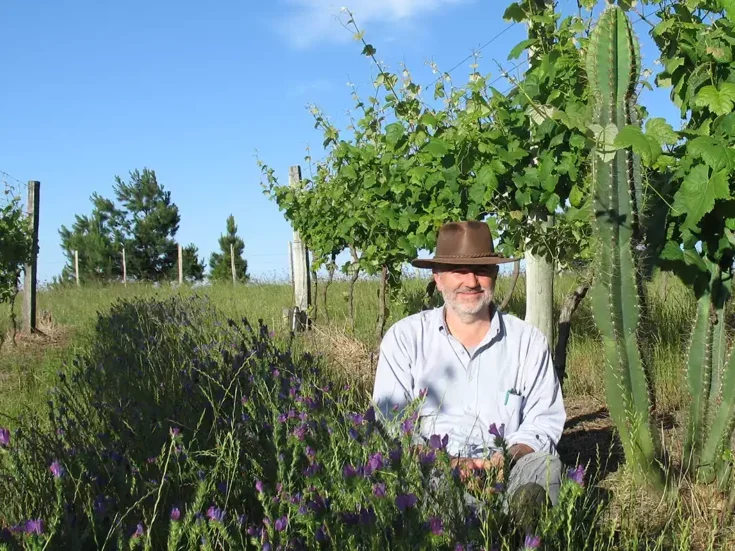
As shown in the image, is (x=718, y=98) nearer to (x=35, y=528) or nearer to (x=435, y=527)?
(x=435, y=527)

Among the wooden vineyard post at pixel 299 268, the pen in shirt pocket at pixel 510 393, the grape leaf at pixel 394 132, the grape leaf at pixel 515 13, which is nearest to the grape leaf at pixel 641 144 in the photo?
the pen in shirt pocket at pixel 510 393

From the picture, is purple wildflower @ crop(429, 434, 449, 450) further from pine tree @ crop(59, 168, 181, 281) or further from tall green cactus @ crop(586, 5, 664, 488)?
pine tree @ crop(59, 168, 181, 281)

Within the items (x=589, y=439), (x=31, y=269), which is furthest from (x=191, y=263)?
(x=589, y=439)

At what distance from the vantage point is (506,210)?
4.21 metres

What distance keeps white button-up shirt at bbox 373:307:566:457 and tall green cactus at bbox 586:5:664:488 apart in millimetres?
285

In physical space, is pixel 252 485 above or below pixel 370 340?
below

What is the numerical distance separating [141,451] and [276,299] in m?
10.7

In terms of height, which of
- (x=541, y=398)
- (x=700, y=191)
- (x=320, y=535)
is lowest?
(x=320, y=535)

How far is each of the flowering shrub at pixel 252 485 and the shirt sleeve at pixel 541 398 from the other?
283 mm

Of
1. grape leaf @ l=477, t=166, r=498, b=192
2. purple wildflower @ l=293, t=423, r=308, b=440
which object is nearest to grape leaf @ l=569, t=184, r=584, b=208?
grape leaf @ l=477, t=166, r=498, b=192

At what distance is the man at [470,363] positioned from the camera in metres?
3.11

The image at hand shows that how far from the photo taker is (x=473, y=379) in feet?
10.4

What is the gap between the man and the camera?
3.11m

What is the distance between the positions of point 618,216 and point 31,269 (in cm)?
1001
